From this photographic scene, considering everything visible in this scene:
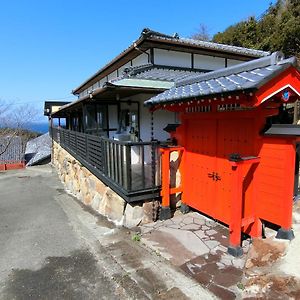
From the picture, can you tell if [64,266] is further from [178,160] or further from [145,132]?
[145,132]

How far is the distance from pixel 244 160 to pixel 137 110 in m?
7.07

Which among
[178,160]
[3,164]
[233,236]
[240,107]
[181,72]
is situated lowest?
[3,164]

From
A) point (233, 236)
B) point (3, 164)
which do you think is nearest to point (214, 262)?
point (233, 236)

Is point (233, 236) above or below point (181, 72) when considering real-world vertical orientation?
below

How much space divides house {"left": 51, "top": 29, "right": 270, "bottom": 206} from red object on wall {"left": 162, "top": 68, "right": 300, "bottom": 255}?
880 mm

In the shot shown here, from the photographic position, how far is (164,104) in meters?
5.68

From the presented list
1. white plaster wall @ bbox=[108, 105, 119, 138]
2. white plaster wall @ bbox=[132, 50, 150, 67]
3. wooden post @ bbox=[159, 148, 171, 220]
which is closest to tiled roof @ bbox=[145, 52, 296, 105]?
wooden post @ bbox=[159, 148, 171, 220]

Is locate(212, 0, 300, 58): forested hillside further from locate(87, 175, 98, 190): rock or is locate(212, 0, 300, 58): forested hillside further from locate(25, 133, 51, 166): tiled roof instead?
locate(25, 133, 51, 166): tiled roof

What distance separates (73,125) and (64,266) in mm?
17490

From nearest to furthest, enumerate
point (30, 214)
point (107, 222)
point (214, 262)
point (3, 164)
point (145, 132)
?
point (214, 262), point (107, 222), point (30, 214), point (145, 132), point (3, 164)

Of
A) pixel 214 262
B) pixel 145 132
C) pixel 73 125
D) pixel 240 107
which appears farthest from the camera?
pixel 73 125

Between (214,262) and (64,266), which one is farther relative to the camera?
(64,266)

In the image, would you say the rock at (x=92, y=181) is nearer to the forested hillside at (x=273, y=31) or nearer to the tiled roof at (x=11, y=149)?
the forested hillside at (x=273, y=31)

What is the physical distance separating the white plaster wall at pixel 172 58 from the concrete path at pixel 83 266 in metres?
6.79
